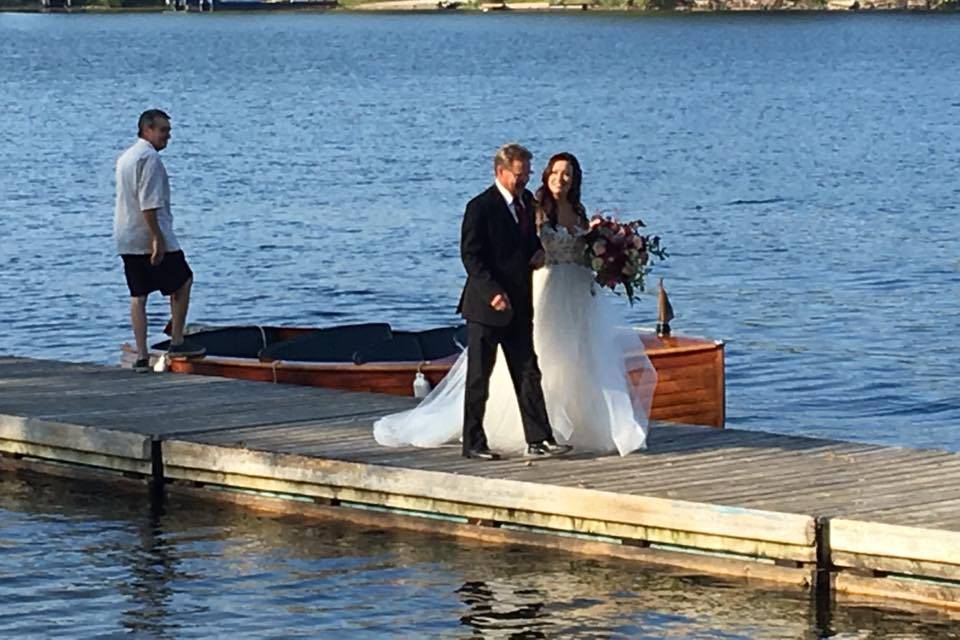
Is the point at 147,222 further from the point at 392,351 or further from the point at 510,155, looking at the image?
the point at 510,155

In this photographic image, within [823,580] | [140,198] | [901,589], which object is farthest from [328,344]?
[901,589]

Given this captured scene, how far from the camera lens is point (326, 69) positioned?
367ft

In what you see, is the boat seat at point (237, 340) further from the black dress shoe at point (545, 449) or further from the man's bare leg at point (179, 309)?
the black dress shoe at point (545, 449)

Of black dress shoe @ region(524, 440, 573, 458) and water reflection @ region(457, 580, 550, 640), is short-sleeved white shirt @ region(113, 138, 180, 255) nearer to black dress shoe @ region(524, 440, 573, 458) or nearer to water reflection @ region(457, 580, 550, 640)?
black dress shoe @ region(524, 440, 573, 458)

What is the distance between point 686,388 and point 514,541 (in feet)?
15.2

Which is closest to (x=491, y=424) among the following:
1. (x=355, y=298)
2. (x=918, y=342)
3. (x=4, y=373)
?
(x=4, y=373)

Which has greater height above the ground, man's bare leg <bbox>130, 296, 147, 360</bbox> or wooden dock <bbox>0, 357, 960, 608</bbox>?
man's bare leg <bbox>130, 296, 147, 360</bbox>

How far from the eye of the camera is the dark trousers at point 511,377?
47.8 feet

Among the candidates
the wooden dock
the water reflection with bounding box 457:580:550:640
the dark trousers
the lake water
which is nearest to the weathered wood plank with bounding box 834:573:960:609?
the wooden dock

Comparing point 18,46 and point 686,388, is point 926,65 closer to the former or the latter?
point 18,46

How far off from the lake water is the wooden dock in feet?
0.69

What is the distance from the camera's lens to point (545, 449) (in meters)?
14.7

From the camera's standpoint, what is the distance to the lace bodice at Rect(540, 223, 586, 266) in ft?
48.0

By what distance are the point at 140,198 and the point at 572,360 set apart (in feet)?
14.3
